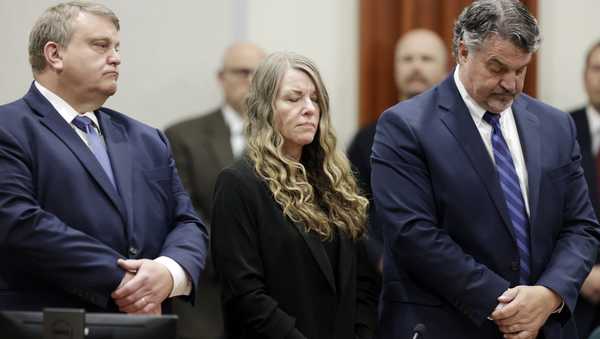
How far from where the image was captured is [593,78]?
566cm

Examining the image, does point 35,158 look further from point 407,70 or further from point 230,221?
point 407,70

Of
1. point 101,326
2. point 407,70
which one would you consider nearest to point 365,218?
point 101,326

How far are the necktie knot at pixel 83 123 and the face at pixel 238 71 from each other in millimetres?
2210

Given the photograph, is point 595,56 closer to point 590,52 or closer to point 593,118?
point 590,52

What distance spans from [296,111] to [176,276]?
0.75m

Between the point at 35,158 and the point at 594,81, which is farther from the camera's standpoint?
the point at 594,81

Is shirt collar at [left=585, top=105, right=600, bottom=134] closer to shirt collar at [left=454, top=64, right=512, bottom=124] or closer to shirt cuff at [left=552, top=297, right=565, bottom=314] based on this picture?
shirt collar at [left=454, top=64, right=512, bottom=124]

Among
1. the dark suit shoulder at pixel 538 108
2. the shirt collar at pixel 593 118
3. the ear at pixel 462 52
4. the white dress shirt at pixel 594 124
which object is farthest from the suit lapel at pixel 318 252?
the shirt collar at pixel 593 118

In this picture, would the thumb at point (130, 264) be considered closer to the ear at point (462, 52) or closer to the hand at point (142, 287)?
the hand at point (142, 287)

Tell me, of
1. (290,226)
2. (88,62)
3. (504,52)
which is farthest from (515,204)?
(88,62)

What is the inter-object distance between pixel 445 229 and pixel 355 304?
1.48ft

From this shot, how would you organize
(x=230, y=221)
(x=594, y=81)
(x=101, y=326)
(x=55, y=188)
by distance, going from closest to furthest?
(x=101, y=326) → (x=55, y=188) → (x=230, y=221) → (x=594, y=81)

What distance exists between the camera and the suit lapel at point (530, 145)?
3.73m

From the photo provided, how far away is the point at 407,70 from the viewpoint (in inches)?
231
